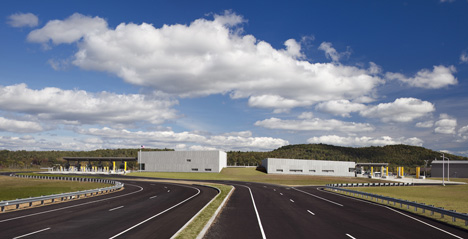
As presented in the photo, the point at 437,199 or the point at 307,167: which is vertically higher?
the point at 437,199

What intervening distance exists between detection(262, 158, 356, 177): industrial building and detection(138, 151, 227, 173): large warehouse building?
1683 cm

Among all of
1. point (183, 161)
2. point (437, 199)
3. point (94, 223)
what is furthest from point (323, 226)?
point (183, 161)

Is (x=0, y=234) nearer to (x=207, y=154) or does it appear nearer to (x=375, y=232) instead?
(x=375, y=232)

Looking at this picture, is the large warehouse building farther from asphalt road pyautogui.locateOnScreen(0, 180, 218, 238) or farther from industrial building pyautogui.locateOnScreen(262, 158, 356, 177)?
asphalt road pyautogui.locateOnScreen(0, 180, 218, 238)

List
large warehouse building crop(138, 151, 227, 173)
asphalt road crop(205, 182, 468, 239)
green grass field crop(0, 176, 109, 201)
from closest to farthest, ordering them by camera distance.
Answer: asphalt road crop(205, 182, 468, 239) < green grass field crop(0, 176, 109, 201) < large warehouse building crop(138, 151, 227, 173)

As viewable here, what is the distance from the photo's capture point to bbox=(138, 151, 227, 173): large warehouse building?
108 m

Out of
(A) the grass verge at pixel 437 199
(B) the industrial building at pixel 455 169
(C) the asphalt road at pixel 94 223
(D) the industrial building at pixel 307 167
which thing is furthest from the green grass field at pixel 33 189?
(B) the industrial building at pixel 455 169

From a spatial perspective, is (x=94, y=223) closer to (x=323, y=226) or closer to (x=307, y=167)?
(x=323, y=226)

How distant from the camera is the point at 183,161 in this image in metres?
110

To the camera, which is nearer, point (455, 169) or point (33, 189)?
point (33, 189)

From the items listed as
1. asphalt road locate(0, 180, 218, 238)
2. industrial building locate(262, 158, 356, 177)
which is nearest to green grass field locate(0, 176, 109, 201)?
asphalt road locate(0, 180, 218, 238)

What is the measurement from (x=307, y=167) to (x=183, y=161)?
40.1 metres

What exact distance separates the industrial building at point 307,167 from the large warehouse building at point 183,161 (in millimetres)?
16825

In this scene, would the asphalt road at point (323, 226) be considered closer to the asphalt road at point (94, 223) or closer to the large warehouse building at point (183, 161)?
the asphalt road at point (94, 223)
